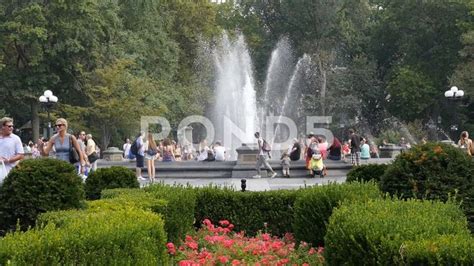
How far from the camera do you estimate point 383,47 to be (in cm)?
5431

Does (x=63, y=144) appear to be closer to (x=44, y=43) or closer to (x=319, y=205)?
(x=319, y=205)

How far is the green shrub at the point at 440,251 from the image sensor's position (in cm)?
444

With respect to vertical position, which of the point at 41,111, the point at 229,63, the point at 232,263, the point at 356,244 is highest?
the point at 229,63

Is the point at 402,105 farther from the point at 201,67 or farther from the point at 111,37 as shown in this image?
the point at 111,37

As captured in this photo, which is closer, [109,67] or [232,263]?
[232,263]

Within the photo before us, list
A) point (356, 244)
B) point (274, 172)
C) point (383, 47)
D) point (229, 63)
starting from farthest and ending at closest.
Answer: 1. point (383, 47)
2. point (229, 63)
3. point (274, 172)
4. point (356, 244)

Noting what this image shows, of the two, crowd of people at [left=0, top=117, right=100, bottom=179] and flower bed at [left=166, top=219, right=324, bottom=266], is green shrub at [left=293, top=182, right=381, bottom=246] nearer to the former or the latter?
flower bed at [left=166, top=219, right=324, bottom=266]

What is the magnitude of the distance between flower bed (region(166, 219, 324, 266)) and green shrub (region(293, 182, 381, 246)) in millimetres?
176

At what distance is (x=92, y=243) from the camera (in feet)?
17.4

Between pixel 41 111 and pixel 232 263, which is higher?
pixel 41 111

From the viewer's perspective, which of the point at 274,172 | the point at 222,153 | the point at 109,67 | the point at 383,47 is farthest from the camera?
the point at 383,47

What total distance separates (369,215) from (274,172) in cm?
1705

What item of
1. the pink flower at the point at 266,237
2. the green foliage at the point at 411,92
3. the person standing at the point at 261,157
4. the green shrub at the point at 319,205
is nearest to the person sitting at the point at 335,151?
the person standing at the point at 261,157

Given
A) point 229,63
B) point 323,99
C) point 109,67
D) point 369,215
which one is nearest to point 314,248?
point 369,215
